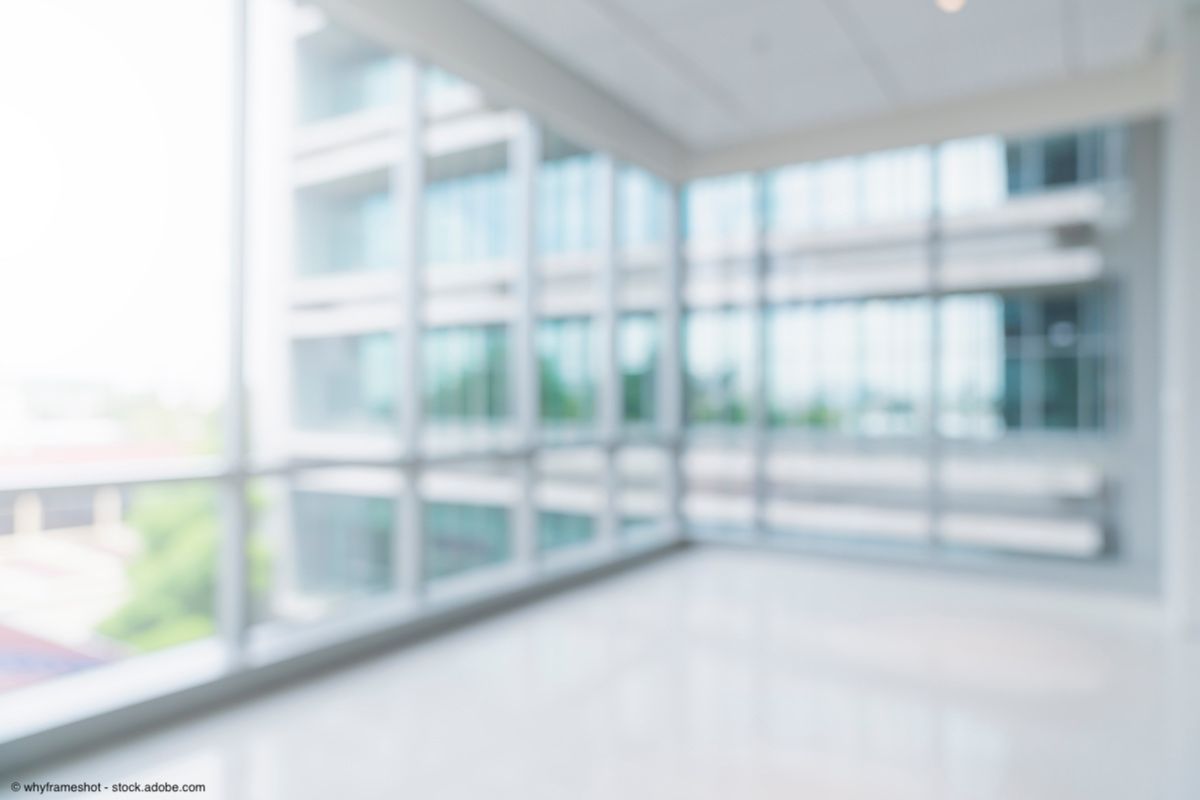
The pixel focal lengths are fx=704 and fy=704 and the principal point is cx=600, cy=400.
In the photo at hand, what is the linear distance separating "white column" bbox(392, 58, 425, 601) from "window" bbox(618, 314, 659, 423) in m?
2.23

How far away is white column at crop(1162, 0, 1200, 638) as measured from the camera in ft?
13.0

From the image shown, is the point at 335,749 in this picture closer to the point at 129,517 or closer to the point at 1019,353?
the point at 129,517

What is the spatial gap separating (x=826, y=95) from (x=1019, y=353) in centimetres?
239

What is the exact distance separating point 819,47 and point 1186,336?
2713mm

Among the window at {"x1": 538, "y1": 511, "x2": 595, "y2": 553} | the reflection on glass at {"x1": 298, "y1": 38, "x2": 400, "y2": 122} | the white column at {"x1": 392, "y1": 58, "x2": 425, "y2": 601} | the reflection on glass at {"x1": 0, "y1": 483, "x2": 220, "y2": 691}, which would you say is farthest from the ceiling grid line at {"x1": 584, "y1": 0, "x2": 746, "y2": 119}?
the reflection on glass at {"x1": 0, "y1": 483, "x2": 220, "y2": 691}

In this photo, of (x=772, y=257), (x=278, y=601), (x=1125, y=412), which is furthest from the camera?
(x=772, y=257)

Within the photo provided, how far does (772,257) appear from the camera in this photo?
6.14m

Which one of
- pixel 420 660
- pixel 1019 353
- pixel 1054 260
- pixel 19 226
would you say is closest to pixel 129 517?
pixel 19 226

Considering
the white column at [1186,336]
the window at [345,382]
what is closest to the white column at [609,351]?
the window at [345,382]

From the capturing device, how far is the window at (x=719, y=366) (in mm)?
6289

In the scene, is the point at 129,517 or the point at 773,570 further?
the point at 773,570

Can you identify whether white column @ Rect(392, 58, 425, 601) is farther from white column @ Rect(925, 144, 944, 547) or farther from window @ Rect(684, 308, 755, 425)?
white column @ Rect(925, 144, 944, 547)

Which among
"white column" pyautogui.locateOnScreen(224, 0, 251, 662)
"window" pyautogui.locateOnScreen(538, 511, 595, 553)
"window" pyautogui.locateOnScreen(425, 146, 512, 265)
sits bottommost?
"window" pyautogui.locateOnScreen(538, 511, 595, 553)

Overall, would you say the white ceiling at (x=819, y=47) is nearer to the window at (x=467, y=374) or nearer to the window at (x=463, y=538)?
the window at (x=467, y=374)
